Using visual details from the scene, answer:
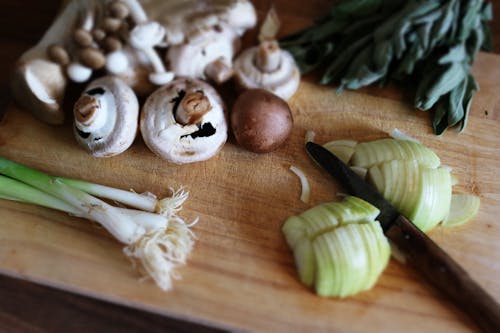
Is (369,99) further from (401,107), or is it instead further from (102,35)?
(102,35)

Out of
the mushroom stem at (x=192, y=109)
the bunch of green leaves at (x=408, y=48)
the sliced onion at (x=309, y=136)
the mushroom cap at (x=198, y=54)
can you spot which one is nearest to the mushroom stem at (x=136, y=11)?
the mushroom cap at (x=198, y=54)

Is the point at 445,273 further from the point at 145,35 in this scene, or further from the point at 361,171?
the point at 145,35

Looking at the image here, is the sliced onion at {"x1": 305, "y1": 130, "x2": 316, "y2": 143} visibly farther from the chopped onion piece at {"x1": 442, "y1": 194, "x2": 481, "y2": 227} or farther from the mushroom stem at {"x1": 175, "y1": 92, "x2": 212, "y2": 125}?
the chopped onion piece at {"x1": 442, "y1": 194, "x2": 481, "y2": 227}

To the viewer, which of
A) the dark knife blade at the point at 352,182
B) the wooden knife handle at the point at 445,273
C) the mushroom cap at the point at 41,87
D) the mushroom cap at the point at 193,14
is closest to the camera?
the wooden knife handle at the point at 445,273

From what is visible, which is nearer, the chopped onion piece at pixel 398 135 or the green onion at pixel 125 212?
the green onion at pixel 125 212

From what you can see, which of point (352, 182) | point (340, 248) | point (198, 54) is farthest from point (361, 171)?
point (198, 54)

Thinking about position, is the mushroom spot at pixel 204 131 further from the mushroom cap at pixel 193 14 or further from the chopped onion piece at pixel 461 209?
the chopped onion piece at pixel 461 209

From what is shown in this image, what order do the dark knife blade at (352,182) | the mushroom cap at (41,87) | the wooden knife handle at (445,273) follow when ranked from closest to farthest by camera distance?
1. the wooden knife handle at (445,273)
2. the dark knife blade at (352,182)
3. the mushroom cap at (41,87)
